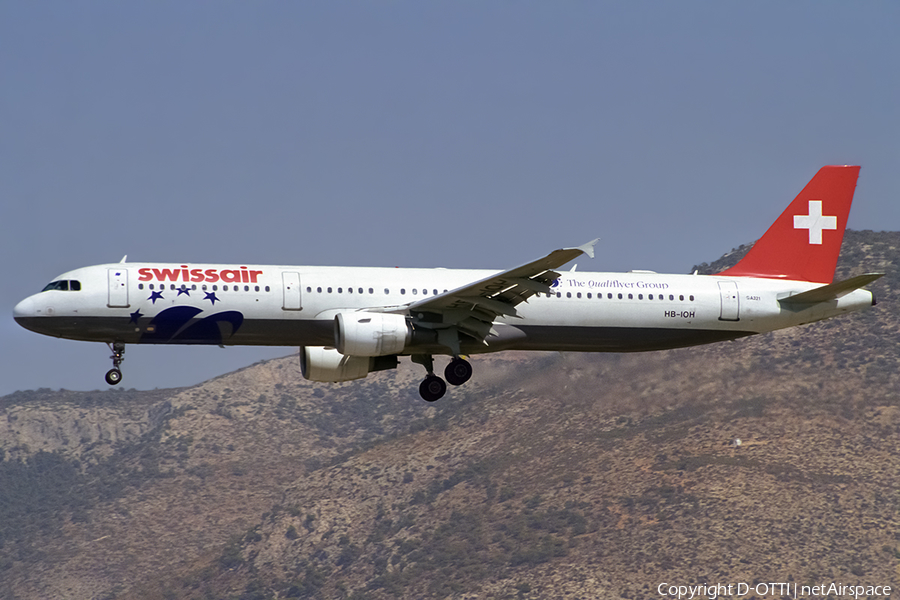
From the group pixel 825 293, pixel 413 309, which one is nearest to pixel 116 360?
pixel 413 309

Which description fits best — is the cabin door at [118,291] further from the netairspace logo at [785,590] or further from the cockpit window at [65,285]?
the netairspace logo at [785,590]

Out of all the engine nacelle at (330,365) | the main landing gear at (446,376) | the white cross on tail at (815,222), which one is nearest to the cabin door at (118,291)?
the engine nacelle at (330,365)

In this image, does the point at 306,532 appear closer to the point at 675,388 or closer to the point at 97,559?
the point at 97,559

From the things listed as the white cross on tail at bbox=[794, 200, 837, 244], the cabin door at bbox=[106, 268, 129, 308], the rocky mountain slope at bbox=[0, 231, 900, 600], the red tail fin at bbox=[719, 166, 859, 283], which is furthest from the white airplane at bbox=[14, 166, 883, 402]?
the rocky mountain slope at bbox=[0, 231, 900, 600]

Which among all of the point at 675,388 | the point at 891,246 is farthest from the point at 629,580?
the point at 891,246

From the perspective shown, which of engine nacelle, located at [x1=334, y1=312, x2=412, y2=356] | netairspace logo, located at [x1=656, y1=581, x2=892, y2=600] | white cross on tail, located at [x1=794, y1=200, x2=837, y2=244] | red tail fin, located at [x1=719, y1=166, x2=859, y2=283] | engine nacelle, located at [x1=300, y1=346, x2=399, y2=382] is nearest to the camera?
engine nacelle, located at [x1=334, y1=312, x2=412, y2=356]

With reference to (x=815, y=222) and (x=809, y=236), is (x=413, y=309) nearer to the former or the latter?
(x=809, y=236)

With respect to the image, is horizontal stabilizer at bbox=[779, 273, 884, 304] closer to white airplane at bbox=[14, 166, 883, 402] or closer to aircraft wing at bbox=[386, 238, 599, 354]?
white airplane at bbox=[14, 166, 883, 402]

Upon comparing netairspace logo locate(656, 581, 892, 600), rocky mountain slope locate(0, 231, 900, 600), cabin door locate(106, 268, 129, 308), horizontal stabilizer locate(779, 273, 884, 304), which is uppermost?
cabin door locate(106, 268, 129, 308)

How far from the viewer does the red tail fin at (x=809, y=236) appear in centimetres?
4619

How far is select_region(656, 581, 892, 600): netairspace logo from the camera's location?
7931 cm

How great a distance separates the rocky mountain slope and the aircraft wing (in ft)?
131

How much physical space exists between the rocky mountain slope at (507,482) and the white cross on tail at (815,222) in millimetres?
33685

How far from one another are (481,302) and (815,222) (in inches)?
604
